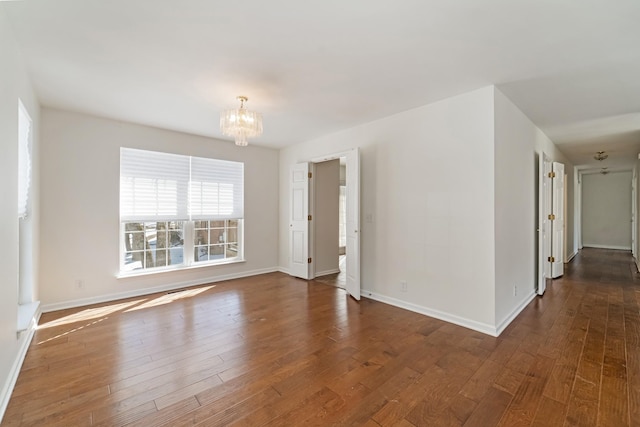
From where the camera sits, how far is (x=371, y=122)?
4.15 meters

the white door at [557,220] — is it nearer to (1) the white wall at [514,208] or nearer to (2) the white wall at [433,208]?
(1) the white wall at [514,208]

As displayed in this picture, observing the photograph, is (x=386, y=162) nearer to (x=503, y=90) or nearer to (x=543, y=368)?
(x=503, y=90)

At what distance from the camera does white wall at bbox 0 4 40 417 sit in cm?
187

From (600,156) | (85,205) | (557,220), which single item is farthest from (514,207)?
(85,205)

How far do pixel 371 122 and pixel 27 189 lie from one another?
13.4 feet

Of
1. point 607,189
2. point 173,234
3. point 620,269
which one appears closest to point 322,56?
point 173,234

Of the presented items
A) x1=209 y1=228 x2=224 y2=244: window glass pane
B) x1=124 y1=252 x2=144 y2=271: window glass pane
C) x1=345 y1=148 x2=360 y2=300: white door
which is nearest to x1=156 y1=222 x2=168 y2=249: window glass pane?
x1=124 y1=252 x2=144 y2=271: window glass pane

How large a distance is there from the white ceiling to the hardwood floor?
2.57 meters

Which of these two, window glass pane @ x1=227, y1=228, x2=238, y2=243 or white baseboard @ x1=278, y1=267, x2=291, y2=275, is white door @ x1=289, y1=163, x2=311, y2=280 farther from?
window glass pane @ x1=227, y1=228, x2=238, y2=243

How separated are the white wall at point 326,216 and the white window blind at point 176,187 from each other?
1.50 meters

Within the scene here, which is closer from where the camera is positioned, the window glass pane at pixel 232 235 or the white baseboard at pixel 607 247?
the window glass pane at pixel 232 235

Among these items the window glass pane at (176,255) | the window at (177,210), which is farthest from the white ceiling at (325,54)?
the window glass pane at (176,255)

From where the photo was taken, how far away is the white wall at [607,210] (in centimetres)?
878

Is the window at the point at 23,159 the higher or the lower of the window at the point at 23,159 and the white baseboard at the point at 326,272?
the higher
